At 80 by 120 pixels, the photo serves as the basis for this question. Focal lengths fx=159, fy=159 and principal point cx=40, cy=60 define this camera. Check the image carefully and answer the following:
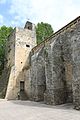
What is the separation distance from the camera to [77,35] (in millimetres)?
9367

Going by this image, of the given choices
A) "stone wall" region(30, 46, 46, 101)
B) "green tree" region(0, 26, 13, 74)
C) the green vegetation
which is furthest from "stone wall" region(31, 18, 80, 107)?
the green vegetation

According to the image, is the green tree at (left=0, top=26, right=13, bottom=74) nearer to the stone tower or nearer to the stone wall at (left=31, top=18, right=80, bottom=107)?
the stone tower

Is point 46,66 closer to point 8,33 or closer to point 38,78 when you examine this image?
point 38,78

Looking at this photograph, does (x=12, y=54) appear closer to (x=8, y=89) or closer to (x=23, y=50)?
(x=23, y=50)

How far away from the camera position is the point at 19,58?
18.8 meters

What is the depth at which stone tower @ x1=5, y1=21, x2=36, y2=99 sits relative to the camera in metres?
17.3

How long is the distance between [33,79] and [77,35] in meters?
7.22

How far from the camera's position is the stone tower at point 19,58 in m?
17.3

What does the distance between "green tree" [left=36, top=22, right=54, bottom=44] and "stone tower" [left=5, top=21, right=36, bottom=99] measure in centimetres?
500

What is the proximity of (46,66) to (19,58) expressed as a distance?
736 centimetres

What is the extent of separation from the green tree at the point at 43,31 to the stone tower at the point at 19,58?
16.4 feet

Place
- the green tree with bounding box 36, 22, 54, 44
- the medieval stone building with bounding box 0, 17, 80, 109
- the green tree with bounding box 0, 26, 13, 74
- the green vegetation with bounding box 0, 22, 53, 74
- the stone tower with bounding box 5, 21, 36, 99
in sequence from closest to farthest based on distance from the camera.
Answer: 1. the medieval stone building with bounding box 0, 17, 80, 109
2. the stone tower with bounding box 5, 21, 36, 99
3. the green tree with bounding box 0, 26, 13, 74
4. the green vegetation with bounding box 0, 22, 53, 74
5. the green tree with bounding box 36, 22, 54, 44

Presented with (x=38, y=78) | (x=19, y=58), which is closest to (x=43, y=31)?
(x=19, y=58)

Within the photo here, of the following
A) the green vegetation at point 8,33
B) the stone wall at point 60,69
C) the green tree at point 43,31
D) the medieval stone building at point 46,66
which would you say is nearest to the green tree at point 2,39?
the green vegetation at point 8,33
